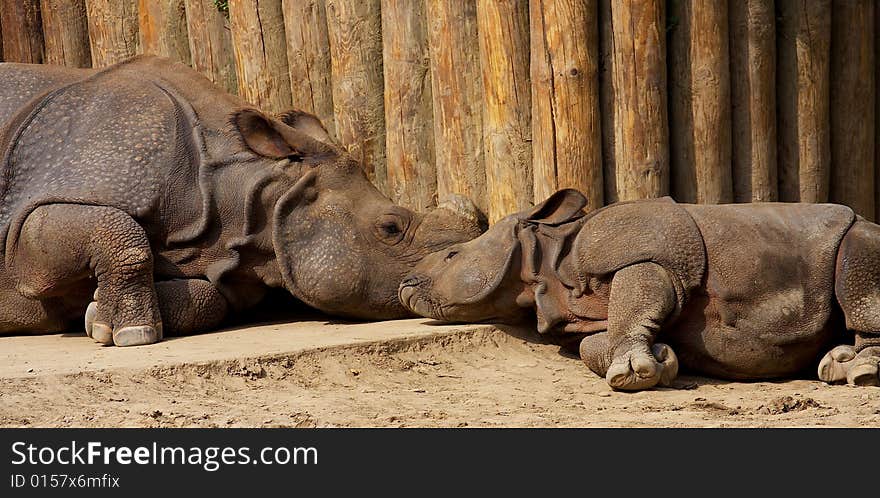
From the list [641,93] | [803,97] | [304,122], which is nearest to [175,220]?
[304,122]

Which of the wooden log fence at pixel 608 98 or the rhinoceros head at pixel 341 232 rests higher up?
the wooden log fence at pixel 608 98

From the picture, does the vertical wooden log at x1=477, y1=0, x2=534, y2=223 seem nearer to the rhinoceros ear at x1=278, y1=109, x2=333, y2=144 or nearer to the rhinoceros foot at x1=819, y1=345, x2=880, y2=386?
the rhinoceros ear at x1=278, y1=109, x2=333, y2=144

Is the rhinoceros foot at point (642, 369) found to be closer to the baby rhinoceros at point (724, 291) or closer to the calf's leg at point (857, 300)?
the baby rhinoceros at point (724, 291)

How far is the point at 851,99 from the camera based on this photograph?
802cm

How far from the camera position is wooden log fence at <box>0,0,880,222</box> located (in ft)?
24.7

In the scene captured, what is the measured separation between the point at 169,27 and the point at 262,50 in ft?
3.32

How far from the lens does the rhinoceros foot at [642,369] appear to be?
6121mm

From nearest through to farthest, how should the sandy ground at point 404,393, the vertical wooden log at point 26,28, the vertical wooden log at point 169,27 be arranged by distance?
the sandy ground at point 404,393
the vertical wooden log at point 169,27
the vertical wooden log at point 26,28

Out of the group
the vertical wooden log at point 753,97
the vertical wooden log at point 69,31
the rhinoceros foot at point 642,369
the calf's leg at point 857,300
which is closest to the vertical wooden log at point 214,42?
the vertical wooden log at point 69,31

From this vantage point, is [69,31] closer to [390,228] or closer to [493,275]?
[390,228]

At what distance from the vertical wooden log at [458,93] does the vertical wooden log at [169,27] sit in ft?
7.60

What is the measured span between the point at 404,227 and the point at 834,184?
251 centimetres
